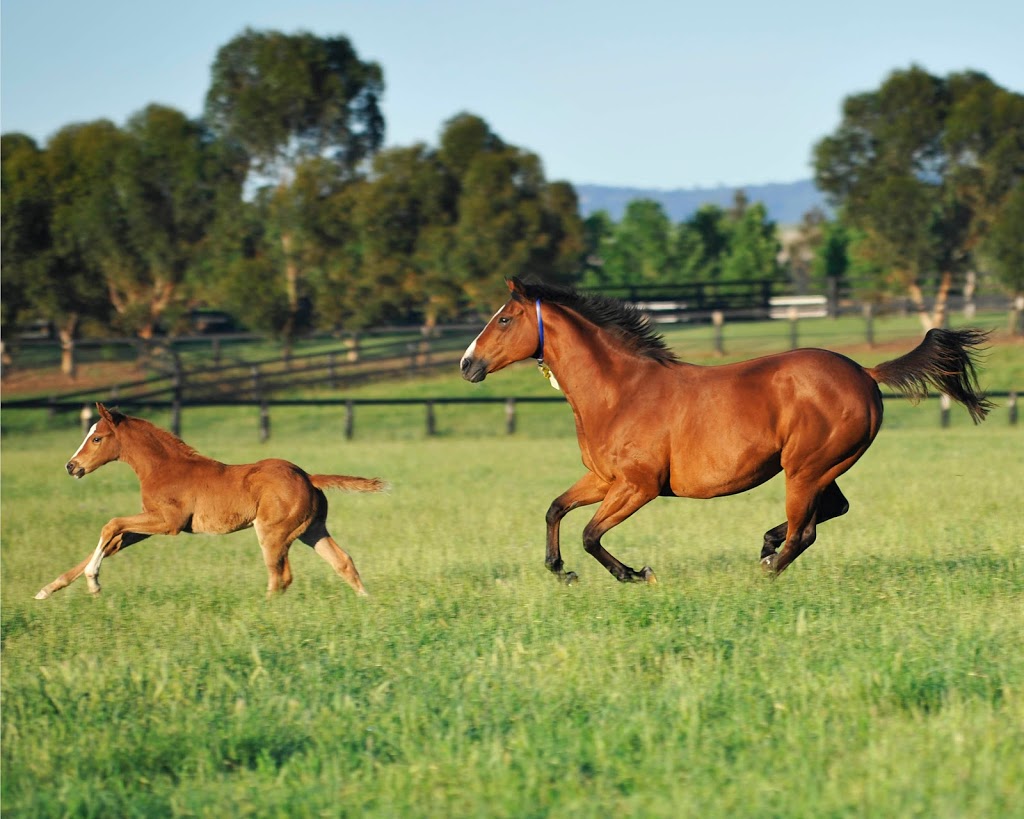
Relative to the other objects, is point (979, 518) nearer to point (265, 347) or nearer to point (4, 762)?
point (4, 762)

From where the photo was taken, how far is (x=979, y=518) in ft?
38.7

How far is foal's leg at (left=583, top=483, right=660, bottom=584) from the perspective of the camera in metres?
8.14

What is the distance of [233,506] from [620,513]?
2.63 meters

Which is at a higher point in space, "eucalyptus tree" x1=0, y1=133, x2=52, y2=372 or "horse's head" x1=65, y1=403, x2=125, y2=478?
"eucalyptus tree" x1=0, y1=133, x2=52, y2=372

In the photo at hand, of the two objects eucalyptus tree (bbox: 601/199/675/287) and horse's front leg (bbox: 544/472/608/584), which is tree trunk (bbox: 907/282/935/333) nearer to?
eucalyptus tree (bbox: 601/199/675/287)

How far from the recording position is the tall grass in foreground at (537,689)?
4.37m

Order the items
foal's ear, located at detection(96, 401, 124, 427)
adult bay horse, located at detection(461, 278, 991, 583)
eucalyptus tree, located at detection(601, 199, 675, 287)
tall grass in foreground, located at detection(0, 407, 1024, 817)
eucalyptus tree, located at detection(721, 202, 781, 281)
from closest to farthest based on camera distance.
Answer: tall grass in foreground, located at detection(0, 407, 1024, 817)
adult bay horse, located at detection(461, 278, 991, 583)
foal's ear, located at detection(96, 401, 124, 427)
eucalyptus tree, located at detection(721, 202, 781, 281)
eucalyptus tree, located at detection(601, 199, 675, 287)

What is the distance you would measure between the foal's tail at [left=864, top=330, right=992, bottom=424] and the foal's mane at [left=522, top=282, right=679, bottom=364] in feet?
4.87

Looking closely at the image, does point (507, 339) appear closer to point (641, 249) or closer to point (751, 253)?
point (751, 253)

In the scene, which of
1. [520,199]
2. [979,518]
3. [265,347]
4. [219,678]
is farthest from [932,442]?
[265,347]

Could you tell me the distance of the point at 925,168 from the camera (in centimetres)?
4622

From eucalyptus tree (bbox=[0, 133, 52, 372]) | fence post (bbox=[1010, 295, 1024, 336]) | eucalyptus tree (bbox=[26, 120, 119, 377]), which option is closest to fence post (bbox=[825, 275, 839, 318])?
fence post (bbox=[1010, 295, 1024, 336])

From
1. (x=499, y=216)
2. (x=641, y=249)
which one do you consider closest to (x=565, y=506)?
Result: (x=499, y=216)

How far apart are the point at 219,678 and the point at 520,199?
3956 cm
